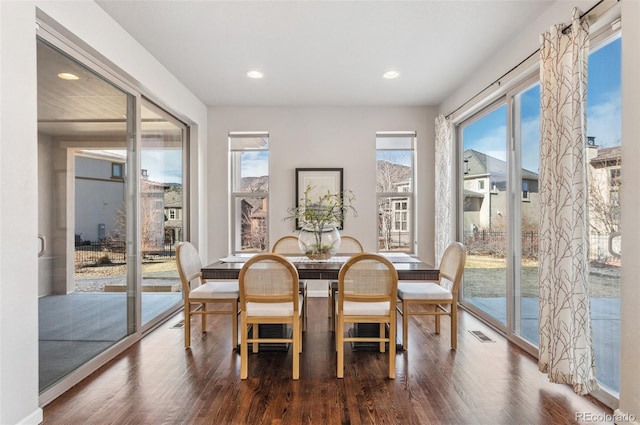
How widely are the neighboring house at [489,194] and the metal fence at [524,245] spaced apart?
0.23 ft

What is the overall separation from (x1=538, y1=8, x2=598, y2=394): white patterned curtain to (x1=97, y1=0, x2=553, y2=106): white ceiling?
626 mm

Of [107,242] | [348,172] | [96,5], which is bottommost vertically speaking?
[107,242]

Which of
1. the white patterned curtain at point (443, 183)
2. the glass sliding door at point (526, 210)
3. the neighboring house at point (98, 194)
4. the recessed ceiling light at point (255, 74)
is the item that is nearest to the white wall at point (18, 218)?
the neighboring house at point (98, 194)

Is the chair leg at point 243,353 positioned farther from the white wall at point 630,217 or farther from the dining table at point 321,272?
the white wall at point 630,217

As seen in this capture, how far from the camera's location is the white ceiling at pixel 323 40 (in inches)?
101

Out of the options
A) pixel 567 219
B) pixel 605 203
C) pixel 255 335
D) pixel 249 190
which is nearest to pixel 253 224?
→ pixel 249 190

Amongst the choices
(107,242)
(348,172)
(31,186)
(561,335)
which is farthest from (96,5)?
(561,335)

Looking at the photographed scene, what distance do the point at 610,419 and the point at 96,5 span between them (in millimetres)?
4262

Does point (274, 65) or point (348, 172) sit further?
point (348, 172)

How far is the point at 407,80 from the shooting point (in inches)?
155

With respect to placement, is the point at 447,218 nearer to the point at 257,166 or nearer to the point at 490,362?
the point at 490,362

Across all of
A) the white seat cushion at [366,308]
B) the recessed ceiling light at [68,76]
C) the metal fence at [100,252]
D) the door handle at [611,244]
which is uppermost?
the recessed ceiling light at [68,76]

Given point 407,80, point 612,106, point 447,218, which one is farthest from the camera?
point 447,218

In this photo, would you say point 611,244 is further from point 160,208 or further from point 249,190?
point 249,190
